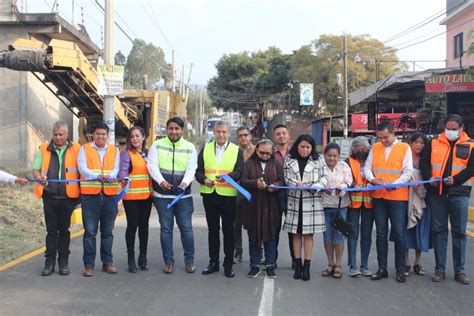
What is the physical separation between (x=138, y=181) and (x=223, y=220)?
44.6 inches

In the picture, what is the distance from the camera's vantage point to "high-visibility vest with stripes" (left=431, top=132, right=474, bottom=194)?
19.6ft

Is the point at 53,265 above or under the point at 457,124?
under

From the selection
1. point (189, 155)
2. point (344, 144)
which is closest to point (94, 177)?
point (189, 155)

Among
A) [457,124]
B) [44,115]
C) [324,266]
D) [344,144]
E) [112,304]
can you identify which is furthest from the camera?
[344,144]

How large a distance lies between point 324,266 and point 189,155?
2252 mm

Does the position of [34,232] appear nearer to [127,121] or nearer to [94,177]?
[94,177]

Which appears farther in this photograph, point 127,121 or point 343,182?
point 127,121

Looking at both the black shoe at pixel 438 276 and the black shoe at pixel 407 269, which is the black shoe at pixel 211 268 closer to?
the black shoe at pixel 407 269

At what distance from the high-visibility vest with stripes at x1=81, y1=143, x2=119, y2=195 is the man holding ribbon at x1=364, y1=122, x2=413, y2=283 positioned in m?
3.01

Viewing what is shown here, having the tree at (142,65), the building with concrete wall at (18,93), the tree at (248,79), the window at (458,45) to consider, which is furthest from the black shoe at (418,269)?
the tree at (142,65)

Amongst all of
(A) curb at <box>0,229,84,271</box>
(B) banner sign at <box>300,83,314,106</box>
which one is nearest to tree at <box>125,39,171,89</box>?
(B) banner sign at <box>300,83,314,106</box>

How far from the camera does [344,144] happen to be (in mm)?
22203

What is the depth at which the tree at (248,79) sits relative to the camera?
54.3 metres

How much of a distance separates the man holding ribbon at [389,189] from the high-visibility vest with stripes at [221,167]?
61.9 inches
